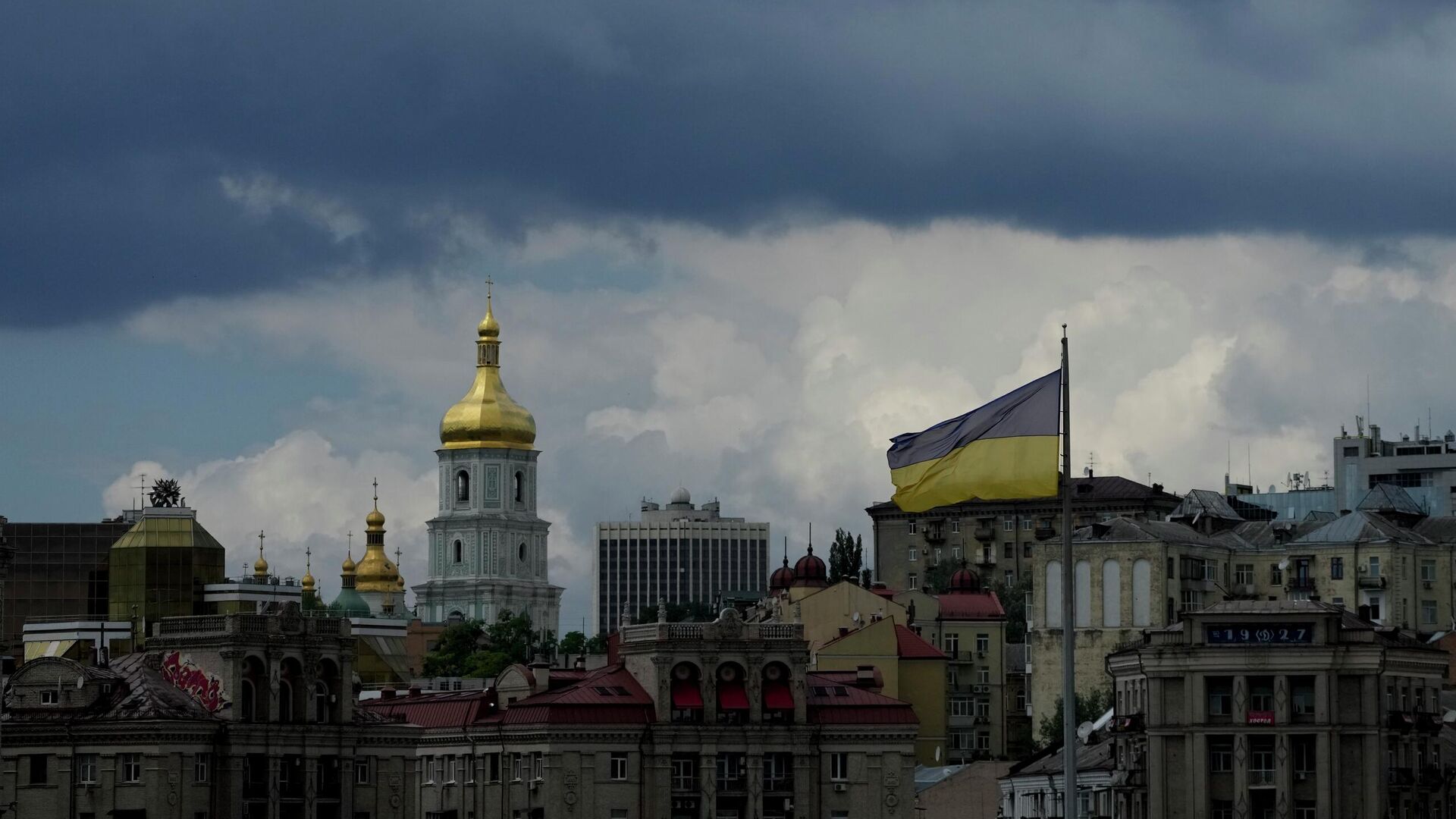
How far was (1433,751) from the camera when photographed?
12756cm

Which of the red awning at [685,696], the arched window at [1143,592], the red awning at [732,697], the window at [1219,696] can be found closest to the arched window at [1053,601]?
the arched window at [1143,592]

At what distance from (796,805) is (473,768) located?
1458 centimetres

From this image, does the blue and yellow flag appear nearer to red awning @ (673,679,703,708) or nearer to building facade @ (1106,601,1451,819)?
building facade @ (1106,601,1451,819)

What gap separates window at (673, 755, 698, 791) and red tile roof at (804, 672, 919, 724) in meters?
5.63

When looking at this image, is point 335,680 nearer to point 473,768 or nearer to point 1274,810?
point 473,768

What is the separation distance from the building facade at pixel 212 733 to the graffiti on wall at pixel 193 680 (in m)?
0.04

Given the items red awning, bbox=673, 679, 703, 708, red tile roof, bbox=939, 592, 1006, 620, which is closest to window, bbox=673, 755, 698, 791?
red awning, bbox=673, 679, 703, 708

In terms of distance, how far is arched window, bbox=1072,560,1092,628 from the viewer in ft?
641

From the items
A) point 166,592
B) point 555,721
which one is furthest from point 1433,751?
point 166,592

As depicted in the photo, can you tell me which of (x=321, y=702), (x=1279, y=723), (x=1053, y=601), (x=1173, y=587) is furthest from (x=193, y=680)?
(x=1173, y=587)

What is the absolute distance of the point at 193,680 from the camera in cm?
13462

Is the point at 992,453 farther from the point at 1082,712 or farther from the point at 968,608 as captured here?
the point at 968,608

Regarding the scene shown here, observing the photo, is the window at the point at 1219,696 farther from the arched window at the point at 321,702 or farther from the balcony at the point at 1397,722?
the arched window at the point at 321,702

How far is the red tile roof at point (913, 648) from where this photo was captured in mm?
169625
